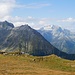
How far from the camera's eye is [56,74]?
77.4 m

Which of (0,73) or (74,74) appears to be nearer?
(0,73)

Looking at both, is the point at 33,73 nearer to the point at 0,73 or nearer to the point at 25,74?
the point at 25,74

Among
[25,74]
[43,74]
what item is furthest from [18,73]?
[43,74]

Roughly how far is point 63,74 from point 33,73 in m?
10.3

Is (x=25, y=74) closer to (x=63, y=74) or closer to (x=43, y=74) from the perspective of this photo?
(x=43, y=74)

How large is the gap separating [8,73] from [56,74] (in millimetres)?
15980

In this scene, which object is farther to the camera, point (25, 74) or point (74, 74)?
point (74, 74)

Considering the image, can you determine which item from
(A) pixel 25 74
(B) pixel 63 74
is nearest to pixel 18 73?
(A) pixel 25 74

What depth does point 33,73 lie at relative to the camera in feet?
255

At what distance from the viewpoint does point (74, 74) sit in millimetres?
80188

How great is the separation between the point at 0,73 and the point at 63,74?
21.2m

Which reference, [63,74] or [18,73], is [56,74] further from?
[18,73]

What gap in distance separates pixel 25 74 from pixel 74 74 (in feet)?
57.5

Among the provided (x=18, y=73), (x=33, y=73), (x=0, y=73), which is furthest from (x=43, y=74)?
(x=0, y=73)
